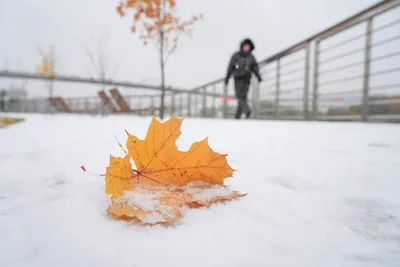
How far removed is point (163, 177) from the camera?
2.03 feet

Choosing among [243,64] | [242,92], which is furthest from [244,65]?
[242,92]

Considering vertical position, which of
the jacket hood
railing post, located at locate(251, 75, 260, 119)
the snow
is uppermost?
the jacket hood

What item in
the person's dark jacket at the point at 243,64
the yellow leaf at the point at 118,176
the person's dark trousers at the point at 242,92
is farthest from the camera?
the person's dark trousers at the point at 242,92

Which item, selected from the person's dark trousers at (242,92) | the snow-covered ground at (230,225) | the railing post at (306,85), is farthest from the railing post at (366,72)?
the snow-covered ground at (230,225)

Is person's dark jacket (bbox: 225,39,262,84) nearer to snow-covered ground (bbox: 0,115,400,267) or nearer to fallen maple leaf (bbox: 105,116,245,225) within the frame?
snow-covered ground (bbox: 0,115,400,267)

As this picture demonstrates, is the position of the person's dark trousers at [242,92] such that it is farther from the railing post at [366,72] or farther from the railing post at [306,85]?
the railing post at [366,72]

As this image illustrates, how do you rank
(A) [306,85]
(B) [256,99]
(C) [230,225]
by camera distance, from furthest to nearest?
(B) [256,99] < (A) [306,85] < (C) [230,225]

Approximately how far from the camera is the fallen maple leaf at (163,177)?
51cm

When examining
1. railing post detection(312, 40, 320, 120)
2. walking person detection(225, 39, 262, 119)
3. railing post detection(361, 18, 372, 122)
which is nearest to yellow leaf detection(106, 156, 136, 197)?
railing post detection(361, 18, 372, 122)

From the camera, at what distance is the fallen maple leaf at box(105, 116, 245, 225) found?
1.67 ft

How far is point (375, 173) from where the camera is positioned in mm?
875

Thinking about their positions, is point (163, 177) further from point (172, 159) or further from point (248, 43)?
point (248, 43)

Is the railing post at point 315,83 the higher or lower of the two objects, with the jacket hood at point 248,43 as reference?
lower

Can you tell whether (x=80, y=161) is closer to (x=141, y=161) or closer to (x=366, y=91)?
(x=141, y=161)
